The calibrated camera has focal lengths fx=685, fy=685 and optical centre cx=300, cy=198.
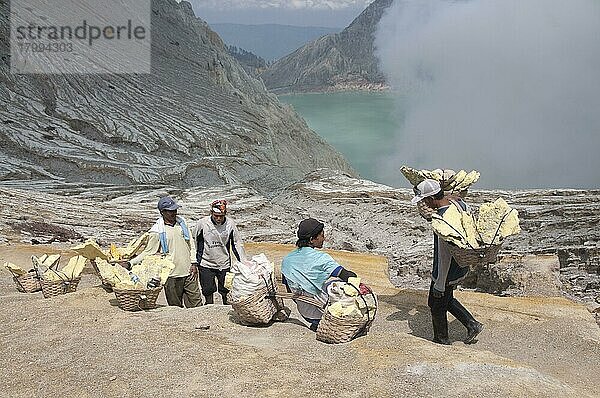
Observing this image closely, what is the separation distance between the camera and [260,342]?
15.6ft

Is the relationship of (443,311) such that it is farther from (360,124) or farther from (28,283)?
(360,124)

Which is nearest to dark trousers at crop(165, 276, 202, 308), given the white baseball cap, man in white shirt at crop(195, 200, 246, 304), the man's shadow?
man in white shirt at crop(195, 200, 246, 304)

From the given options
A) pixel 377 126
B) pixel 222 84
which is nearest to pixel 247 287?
pixel 222 84

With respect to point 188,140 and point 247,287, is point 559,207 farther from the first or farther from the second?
point 188,140

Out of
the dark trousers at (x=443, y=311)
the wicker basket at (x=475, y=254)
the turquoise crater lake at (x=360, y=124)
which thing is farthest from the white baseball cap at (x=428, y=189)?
the turquoise crater lake at (x=360, y=124)

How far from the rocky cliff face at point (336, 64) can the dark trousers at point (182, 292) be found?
365 ft

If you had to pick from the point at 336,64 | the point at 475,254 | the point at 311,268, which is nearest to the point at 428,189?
the point at 475,254

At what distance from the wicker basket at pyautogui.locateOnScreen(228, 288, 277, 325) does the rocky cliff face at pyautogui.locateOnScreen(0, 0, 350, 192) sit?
1512 centimetres

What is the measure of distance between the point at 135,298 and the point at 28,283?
174cm

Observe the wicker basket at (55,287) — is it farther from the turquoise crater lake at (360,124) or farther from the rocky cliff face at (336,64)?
the rocky cliff face at (336,64)

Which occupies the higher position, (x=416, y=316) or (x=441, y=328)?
(x=441, y=328)

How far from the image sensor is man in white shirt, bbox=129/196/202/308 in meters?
6.11

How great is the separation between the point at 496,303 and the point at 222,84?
24996 mm

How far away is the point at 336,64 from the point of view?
404 ft
